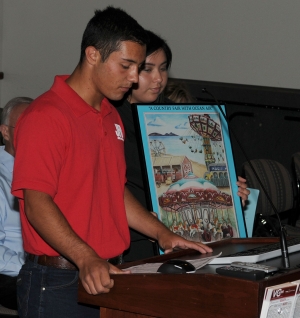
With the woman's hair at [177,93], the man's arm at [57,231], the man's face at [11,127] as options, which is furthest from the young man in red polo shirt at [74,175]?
the man's face at [11,127]

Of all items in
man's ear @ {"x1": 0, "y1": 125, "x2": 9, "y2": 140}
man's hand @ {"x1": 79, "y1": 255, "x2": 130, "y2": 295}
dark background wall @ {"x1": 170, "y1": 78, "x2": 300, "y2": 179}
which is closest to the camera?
man's hand @ {"x1": 79, "y1": 255, "x2": 130, "y2": 295}

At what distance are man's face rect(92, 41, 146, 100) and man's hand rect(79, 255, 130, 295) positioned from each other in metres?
0.56

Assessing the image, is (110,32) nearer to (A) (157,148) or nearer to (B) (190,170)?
(A) (157,148)

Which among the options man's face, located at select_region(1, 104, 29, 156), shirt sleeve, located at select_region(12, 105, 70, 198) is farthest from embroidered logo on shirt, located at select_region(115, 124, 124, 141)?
man's face, located at select_region(1, 104, 29, 156)

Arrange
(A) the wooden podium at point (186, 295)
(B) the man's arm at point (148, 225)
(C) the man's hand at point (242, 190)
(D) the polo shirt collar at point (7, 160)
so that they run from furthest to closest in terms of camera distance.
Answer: (D) the polo shirt collar at point (7, 160), (C) the man's hand at point (242, 190), (B) the man's arm at point (148, 225), (A) the wooden podium at point (186, 295)

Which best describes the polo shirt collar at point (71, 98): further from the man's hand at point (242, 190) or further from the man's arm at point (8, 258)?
the man's arm at point (8, 258)

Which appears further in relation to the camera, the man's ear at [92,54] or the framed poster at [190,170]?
the framed poster at [190,170]

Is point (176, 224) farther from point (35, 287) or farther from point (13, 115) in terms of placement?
point (13, 115)

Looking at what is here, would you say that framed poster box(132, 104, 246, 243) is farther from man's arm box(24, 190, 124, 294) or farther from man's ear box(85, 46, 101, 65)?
man's arm box(24, 190, 124, 294)

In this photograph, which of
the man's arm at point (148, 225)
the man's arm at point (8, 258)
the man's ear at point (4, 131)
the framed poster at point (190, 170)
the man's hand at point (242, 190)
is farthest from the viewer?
the man's ear at point (4, 131)

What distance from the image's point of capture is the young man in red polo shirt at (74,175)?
1.80 metres

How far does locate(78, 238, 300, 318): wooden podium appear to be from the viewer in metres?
1.45

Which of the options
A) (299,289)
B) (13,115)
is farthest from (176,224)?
(13,115)

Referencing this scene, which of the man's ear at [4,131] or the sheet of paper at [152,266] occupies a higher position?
the man's ear at [4,131]
